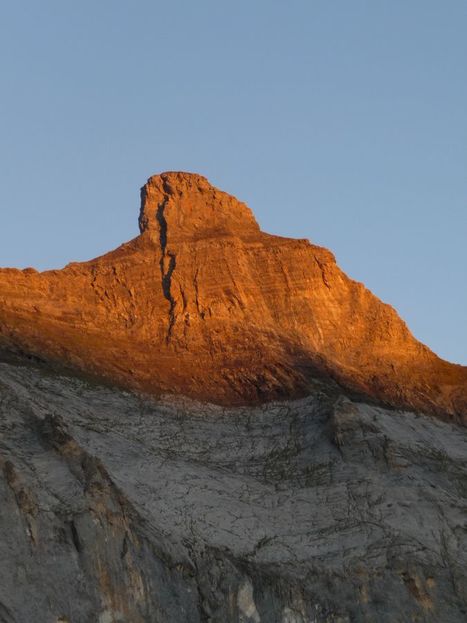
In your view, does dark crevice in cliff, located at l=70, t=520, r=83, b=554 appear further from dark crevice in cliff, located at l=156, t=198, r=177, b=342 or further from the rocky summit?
dark crevice in cliff, located at l=156, t=198, r=177, b=342

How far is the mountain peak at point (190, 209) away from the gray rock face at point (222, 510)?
1739cm

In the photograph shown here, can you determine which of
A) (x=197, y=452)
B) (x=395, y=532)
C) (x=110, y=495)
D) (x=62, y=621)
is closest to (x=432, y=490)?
(x=395, y=532)

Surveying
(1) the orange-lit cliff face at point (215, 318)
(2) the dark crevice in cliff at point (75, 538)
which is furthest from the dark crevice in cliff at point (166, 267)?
(2) the dark crevice in cliff at point (75, 538)

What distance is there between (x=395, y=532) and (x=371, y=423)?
9.84 metres

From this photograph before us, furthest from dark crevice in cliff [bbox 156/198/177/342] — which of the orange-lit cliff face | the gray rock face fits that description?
the gray rock face

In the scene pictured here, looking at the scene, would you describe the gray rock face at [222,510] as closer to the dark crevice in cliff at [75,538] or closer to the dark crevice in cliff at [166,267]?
the dark crevice in cliff at [75,538]

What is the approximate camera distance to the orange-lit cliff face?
3246 inches

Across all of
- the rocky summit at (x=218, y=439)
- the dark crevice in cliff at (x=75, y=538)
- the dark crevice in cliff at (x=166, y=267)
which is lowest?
the dark crevice in cliff at (x=75, y=538)

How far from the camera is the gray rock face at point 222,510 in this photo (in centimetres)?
6009

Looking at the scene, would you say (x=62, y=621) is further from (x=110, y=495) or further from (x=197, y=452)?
(x=197, y=452)

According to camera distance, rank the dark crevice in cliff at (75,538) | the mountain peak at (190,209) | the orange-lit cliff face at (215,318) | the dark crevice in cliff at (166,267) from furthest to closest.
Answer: the mountain peak at (190,209), the dark crevice in cliff at (166,267), the orange-lit cliff face at (215,318), the dark crevice in cliff at (75,538)

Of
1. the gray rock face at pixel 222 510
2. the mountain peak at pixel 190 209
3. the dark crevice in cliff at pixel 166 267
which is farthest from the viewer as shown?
the mountain peak at pixel 190 209

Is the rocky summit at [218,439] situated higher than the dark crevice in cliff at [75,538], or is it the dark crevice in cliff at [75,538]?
the rocky summit at [218,439]

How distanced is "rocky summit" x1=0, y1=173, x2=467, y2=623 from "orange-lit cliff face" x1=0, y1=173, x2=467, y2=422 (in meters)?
0.13
